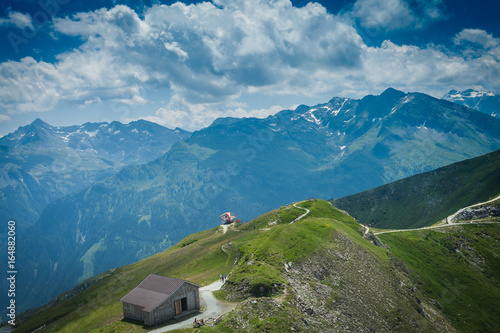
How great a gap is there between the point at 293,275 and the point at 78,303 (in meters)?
126

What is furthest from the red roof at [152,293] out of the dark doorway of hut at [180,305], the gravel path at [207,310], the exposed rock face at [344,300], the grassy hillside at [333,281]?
the exposed rock face at [344,300]

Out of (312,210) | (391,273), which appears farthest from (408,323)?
(312,210)

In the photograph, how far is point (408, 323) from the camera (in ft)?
235

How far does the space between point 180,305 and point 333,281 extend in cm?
3489

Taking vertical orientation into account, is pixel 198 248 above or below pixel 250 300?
above

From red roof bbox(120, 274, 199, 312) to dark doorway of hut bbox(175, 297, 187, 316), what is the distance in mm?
2735

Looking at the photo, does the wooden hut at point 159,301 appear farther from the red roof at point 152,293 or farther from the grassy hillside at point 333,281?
the grassy hillside at point 333,281

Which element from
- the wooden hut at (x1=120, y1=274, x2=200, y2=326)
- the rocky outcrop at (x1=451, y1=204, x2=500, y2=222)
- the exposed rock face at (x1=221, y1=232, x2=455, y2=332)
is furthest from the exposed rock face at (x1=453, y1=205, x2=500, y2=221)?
the wooden hut at (x1=120, y1=274, x2=200, y2=326)

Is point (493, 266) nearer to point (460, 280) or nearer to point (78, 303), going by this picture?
point (460, 280)

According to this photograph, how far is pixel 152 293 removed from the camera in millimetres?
56031

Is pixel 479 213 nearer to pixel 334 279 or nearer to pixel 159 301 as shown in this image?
pixel 334 279

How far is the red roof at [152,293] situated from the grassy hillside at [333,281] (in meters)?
3.58

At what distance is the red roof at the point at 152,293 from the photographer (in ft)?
175

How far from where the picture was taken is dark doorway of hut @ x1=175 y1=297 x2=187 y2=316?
55463 mm
